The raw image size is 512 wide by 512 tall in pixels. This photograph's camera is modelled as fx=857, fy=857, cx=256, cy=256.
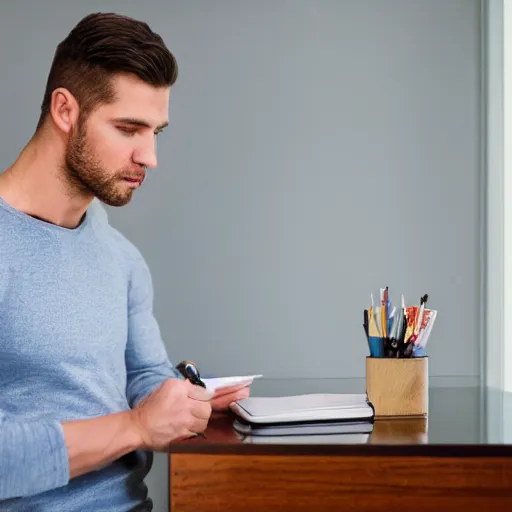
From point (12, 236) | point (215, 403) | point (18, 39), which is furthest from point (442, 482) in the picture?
point (18, 39)

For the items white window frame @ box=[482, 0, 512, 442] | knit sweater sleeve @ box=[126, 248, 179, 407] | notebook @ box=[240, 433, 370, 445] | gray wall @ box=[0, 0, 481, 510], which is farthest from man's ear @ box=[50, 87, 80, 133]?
white window frame @ box=[482, 0, 512, 442]

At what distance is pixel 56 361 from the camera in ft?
4.10

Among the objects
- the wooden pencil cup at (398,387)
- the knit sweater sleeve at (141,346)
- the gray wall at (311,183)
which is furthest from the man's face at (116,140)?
the gray wall at (311,183)

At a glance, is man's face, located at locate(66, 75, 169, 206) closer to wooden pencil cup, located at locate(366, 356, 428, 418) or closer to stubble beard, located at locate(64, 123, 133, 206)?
stubble beard, located at locate(64, 123, 133, 206)

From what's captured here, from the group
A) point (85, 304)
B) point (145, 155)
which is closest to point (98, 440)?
point (85, 304)

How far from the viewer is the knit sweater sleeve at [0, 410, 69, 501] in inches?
42.6

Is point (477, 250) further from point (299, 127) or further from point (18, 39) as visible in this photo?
point (18, 39)

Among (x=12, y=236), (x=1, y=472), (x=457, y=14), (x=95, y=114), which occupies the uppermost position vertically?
(x=457, y=14)

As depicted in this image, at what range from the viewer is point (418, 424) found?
3.94 ft

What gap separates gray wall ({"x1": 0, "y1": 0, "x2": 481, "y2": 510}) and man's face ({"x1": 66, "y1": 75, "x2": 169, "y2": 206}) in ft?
A: 5.60

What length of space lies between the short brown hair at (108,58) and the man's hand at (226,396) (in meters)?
0.50

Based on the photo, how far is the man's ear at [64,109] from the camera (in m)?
1.39

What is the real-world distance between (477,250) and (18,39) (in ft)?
6.05

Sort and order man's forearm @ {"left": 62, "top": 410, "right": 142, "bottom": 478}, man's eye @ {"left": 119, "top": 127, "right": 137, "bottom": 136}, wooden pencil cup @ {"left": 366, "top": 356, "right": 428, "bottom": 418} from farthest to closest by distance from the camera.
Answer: man's eye @ {"left": 119, "top": 127, "right": 137, "bottom": 136}, wooden pencil cup @ {"left": 366, "top": 356, "right": 428, "bottom": 418}, man's forearm @ {"left": 62, "top": 410, "right": 142, "bottom": 478}
